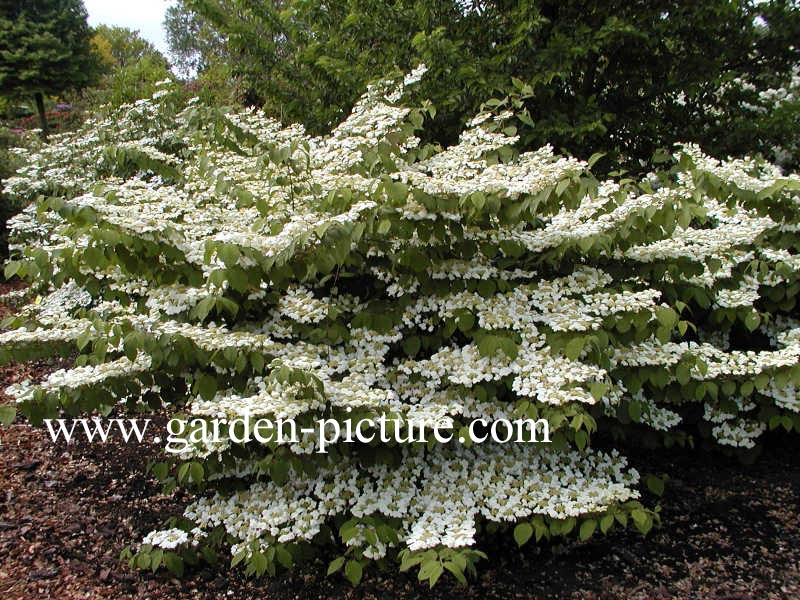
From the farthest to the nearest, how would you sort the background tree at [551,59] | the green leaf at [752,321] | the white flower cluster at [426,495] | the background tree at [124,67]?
the background tree at [124,67], the background tree at [551,59], the green leaf at [752,321], the white flower cluster at [426,495]

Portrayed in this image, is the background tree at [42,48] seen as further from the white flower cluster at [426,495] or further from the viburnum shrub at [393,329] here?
the white flower cluster at [426,495]

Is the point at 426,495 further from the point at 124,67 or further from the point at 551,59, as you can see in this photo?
the point at 124,67

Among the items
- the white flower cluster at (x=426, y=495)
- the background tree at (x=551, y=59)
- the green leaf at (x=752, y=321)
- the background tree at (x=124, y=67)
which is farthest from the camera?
the background tree at (x=124, y=67)

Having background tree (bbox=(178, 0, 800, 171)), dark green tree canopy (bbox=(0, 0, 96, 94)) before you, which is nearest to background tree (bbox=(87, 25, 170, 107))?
dark green tree canopy (bbox=(0, 0, 96, 94))

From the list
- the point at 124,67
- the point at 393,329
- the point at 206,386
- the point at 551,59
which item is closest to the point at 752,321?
the point at 393,329

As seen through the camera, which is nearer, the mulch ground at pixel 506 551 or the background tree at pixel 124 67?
the mulch ground at pixel 506 551

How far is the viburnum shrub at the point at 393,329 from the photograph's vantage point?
2119mm

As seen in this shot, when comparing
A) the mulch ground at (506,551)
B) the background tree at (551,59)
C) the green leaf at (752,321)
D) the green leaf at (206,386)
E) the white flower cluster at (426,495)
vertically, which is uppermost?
the background tree at (551,59)

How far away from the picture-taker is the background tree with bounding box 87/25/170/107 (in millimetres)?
6262

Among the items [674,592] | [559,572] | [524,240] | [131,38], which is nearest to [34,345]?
[524,240]

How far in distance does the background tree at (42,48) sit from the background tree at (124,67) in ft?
2.21

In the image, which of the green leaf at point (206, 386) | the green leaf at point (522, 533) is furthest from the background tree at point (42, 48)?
the green leaf at point (522, 533)

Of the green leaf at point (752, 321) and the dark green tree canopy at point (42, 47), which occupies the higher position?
the dark green tree canopy at point (42, 47)

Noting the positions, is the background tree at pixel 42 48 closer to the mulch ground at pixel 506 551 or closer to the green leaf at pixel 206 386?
the mulch ground at pixel 506 551
